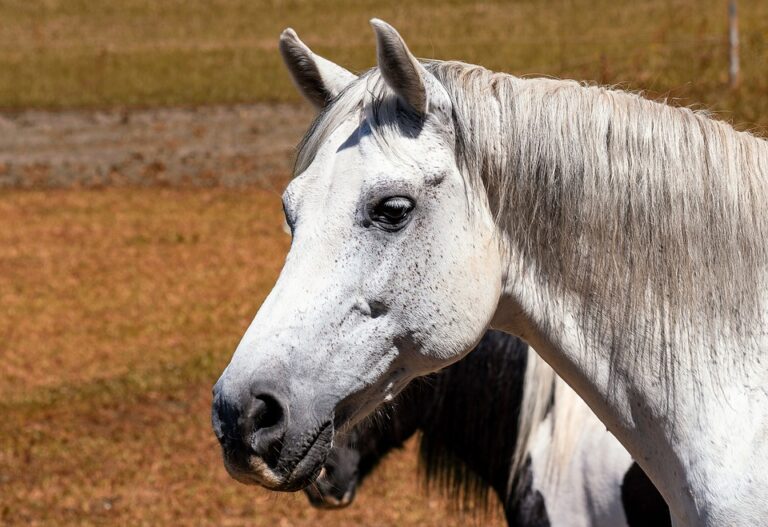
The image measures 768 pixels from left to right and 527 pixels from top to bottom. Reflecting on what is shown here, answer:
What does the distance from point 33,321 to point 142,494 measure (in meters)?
3.56

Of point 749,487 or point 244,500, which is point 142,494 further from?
point 749,487

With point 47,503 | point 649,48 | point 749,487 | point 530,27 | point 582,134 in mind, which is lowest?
point 530,27

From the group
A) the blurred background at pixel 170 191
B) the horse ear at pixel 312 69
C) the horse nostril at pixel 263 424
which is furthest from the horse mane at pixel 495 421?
the horse nostril at pixel 263 424

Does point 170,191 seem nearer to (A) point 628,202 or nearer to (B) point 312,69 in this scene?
(B) point 312,69

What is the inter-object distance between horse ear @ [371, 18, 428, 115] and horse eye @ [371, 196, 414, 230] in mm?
184

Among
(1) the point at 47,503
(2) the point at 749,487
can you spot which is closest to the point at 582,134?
(2) the point at 749,487

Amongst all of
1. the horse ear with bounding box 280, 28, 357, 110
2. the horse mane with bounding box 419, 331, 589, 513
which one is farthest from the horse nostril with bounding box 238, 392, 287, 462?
the horse mane with bounding box 419, 331, 589, 513

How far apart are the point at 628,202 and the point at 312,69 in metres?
0.74

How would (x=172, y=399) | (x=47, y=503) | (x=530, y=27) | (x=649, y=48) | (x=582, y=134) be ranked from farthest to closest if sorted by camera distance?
(x=530, y=27) → (x=649, y=48) → (x=172, y=399) → (x=47, y=503) → (x=582, y=134)

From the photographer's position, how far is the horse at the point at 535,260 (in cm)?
194

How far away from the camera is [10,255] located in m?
10.7

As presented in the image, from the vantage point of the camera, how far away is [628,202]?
201 cm

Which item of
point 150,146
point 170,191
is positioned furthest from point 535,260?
point 150,146

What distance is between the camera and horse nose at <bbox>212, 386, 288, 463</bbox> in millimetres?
1879
